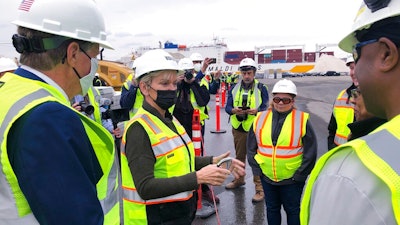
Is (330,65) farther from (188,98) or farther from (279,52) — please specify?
(188,98)

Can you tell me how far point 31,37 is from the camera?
55.1 inches

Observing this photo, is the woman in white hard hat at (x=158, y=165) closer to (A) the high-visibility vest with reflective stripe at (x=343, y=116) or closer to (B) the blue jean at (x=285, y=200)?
(B) the blue jean at (x=285, y=200)

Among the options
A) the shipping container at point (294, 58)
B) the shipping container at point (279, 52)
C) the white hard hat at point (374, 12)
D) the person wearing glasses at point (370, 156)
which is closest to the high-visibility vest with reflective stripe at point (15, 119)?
the person wearing glasses at point (370, 156)

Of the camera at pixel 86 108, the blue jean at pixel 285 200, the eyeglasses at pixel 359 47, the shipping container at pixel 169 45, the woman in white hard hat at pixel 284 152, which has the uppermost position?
the shipping container at pixel 169 45

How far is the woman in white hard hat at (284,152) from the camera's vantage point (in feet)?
11.3

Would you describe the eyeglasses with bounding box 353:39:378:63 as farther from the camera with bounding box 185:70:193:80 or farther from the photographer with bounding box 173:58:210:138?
the camera with bounding box 185:70:193:80

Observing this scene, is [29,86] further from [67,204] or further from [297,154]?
[297,154]

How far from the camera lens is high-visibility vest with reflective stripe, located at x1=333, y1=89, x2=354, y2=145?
3.78 meters

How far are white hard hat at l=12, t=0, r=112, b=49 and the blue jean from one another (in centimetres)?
268

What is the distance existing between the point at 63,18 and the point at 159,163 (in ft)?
3.83

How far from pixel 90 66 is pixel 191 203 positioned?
1.35m

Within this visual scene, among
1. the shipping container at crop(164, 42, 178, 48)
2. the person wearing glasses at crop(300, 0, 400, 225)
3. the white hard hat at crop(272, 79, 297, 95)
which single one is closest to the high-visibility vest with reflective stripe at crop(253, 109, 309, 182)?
the white hard hat at crop(272, 79, 297, 95)

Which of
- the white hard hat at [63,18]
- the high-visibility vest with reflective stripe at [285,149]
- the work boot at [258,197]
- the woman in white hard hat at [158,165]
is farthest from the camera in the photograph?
the work boot at [258,197]

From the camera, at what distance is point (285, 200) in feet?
11.7
